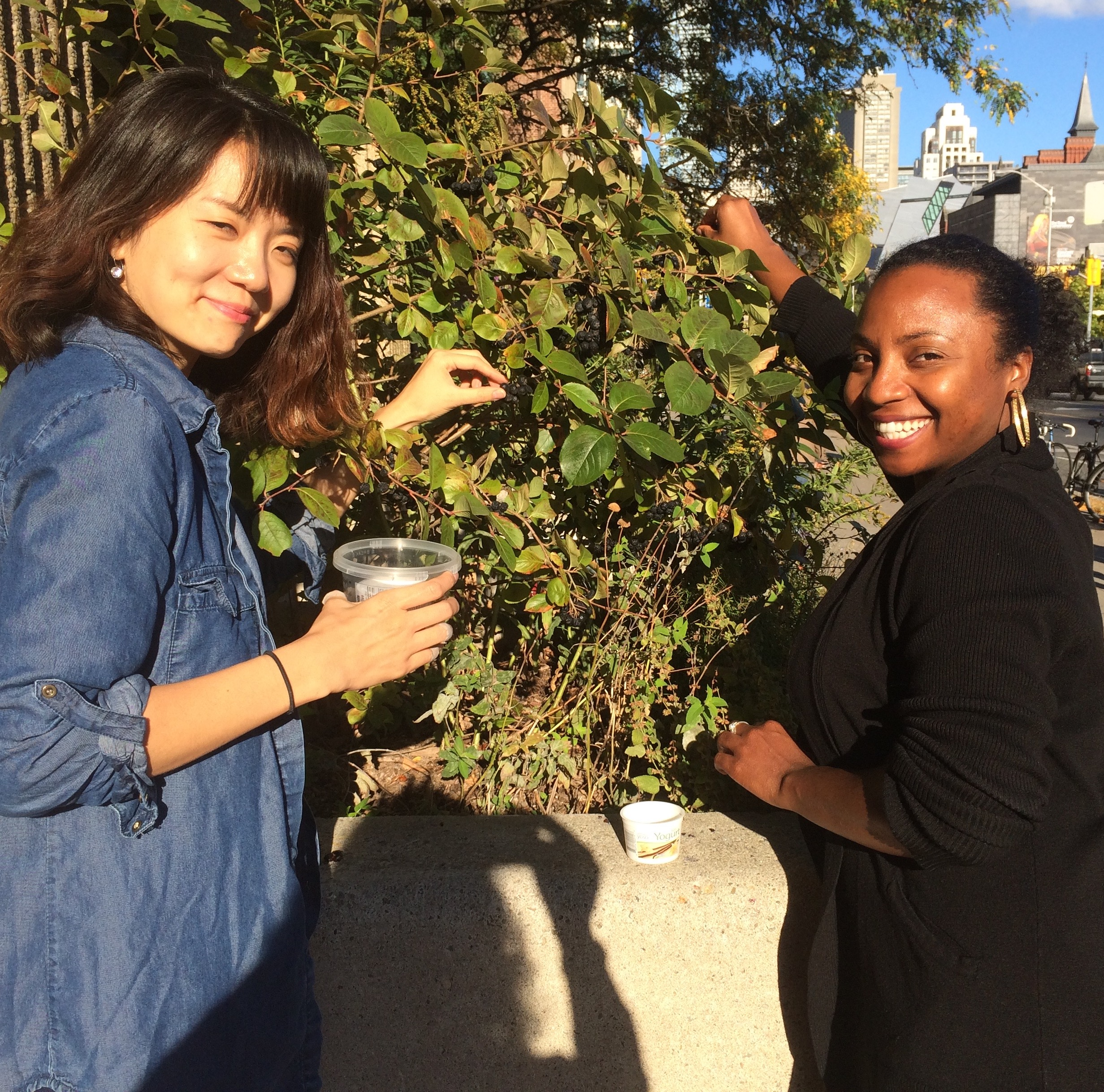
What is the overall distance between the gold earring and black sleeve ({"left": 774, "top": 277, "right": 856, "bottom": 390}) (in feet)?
1.80

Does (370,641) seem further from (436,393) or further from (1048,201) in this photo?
(1048,201)

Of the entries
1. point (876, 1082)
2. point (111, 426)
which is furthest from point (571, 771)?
point (111, 426)

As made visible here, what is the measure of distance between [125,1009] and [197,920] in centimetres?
13

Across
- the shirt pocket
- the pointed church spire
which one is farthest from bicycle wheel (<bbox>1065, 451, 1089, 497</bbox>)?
the pointed church spire

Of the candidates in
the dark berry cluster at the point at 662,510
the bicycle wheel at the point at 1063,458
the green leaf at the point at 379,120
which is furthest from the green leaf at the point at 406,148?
the bicycle wheel at the point at 1063,458

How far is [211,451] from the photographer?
134cm

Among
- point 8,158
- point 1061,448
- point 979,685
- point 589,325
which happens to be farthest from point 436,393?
point 1061,448

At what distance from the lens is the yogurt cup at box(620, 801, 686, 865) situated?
6.40ft

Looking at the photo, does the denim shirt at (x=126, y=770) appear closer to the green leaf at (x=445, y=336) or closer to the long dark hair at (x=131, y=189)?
the long dark hair at (x=131, y=189)

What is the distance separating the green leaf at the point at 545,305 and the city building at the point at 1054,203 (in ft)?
218

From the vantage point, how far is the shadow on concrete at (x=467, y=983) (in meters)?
1.91

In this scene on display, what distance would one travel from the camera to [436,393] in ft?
6.37

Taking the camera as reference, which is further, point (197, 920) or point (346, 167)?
point (346, 167)

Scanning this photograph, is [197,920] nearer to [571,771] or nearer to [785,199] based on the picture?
[571,771]
